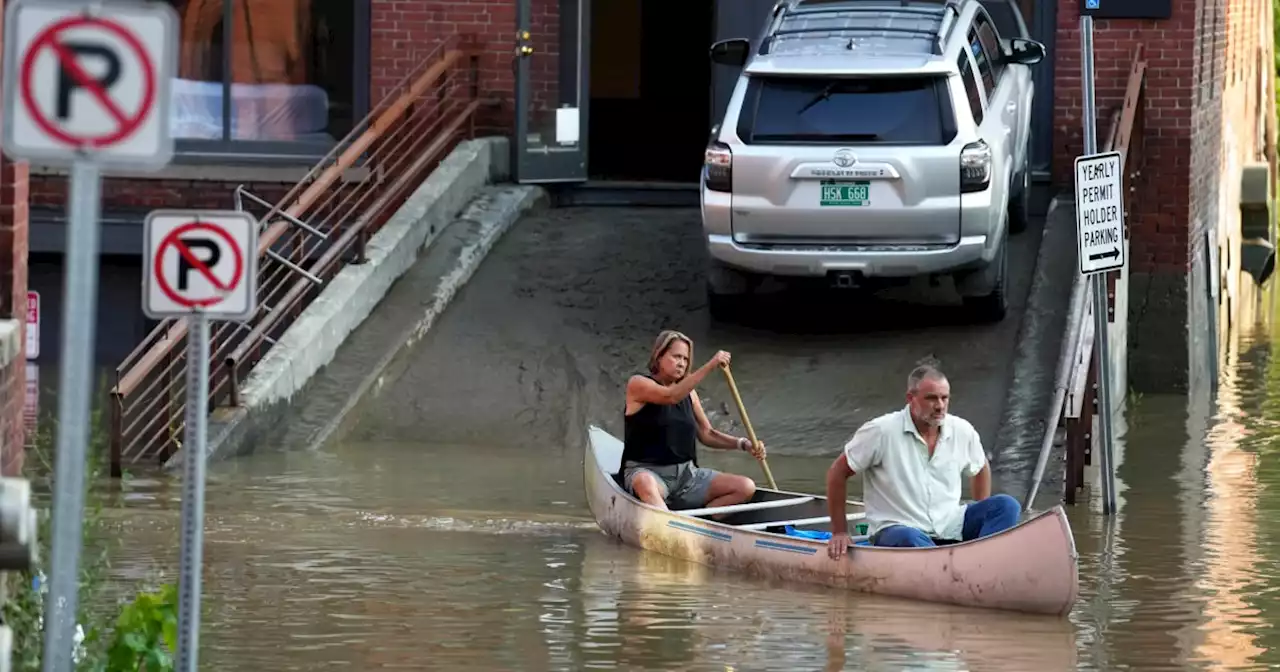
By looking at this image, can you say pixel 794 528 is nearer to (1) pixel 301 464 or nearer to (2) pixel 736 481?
(2) pixel 736 481

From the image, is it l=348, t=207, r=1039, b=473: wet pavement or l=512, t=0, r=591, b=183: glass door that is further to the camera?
l=512, t=0, r=591, b=183: glass door

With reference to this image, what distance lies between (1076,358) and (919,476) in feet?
14.5

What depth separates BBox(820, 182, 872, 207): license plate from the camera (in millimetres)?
16938

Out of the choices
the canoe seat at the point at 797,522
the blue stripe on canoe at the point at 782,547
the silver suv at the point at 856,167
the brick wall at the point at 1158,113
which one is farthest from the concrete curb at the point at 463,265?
the blue stripe on canoe at the point at 782,547

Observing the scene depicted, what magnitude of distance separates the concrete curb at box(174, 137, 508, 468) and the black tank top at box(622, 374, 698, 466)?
3.44 metres

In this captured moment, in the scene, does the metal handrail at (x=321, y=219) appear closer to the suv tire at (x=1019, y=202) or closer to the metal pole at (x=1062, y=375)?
the suv tire at (x=1019, y=202)

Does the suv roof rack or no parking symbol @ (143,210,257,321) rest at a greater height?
the suv roof rack

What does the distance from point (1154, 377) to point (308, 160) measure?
24.6 feet

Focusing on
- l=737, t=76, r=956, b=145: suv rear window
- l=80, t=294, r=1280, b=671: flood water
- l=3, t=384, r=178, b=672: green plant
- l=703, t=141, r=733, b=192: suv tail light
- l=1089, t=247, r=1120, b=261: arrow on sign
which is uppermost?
l=737, t=76, r=956, b=145: suv rear window

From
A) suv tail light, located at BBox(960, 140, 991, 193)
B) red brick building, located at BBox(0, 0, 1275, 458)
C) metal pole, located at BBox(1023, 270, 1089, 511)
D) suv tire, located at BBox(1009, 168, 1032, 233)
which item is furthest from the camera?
red brick building, located at BBox(0, 0, 1275, 458)

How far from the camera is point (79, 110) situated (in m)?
6.72

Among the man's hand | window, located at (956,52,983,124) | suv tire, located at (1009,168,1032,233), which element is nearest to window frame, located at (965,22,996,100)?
window, located at (956,52,983,124)

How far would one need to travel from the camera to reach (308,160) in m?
21.4

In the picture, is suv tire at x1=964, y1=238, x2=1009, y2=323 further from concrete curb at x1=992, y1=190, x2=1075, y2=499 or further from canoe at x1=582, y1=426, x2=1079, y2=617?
canoe at x1=582, y1=426, x2=1079, y2=617
